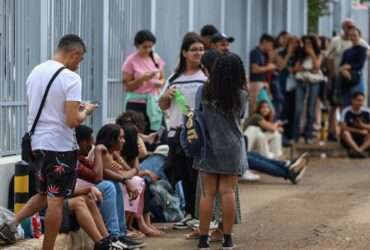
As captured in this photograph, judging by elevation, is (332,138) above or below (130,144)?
below

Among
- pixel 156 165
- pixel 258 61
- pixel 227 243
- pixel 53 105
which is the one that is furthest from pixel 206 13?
pixel 53 105

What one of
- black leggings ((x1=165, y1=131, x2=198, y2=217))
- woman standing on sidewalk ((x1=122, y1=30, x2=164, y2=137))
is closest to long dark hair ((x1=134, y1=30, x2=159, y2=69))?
woman standing on sidewalk ((x1=122, y1=30, x2=164, y2=137))

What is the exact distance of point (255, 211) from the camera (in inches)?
490

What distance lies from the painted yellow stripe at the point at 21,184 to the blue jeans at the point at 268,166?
600 centimetres

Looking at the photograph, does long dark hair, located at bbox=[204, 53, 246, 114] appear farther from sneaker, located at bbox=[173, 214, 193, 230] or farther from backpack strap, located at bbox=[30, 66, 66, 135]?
sneaker, located at bbox=[173, 214, 193, 230]

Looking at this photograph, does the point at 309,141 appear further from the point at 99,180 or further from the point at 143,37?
the point at 99,180

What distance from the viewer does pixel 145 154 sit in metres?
11.3

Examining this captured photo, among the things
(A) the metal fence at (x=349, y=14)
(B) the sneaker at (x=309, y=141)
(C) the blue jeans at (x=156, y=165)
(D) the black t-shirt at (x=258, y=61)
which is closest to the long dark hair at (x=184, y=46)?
(C) the blue jeans at (x=156, y=165)

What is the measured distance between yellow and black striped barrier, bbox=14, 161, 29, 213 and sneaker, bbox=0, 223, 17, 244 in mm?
577

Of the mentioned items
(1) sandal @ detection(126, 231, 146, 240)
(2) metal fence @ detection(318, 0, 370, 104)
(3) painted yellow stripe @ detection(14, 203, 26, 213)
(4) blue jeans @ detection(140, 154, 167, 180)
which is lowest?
(1) sandal @ detection(126, 231, 146, 240)

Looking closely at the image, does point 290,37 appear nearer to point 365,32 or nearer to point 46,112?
point 365,32

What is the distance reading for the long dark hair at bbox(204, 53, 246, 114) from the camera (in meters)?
9.54

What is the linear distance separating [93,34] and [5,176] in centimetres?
325

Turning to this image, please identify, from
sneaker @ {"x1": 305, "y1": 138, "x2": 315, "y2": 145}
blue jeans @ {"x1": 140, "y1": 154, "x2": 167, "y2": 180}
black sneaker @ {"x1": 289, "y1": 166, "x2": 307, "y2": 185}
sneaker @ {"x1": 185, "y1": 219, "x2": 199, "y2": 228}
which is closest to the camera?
sneaker @ {"x1": 185, "y1": 219, "x2": 199, "y2": 228}
